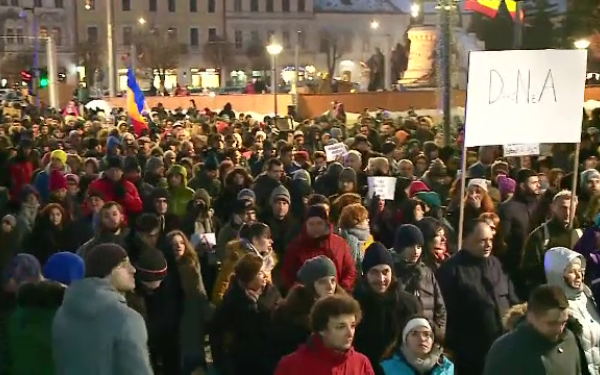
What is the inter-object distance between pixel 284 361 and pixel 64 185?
21.2ft

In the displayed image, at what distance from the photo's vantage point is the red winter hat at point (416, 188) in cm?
1023

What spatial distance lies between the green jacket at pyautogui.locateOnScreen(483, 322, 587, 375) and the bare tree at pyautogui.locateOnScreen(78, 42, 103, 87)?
62.4 m

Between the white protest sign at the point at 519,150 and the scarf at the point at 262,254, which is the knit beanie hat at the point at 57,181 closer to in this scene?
the scarf at the point at 262,254

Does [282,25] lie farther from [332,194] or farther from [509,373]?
[509,373]

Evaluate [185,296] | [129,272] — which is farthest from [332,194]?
[129,272]

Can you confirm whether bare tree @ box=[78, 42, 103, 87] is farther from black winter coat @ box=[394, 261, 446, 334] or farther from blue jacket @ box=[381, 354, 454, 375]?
blue jacket @ box=[381, 354, 454, 375]

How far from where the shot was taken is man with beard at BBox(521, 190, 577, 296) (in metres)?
7.62

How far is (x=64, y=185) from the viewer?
423 inches

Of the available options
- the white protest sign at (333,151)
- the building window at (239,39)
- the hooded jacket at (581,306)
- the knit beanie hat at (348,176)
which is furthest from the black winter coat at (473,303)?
the building window at (239,39)

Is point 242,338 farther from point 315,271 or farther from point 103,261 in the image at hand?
point 103,261

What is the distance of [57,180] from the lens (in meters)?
10.9

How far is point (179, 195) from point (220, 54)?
71.8m

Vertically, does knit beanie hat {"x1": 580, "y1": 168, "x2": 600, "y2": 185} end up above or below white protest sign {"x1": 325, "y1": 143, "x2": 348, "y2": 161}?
above

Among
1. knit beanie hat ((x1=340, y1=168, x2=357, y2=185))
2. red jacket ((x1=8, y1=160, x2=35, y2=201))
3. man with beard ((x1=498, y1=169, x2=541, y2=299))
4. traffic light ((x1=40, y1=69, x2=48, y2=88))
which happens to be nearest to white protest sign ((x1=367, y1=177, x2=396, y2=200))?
knit beanie hat ((x1=340, y1=168, x2=357, y2=185))
